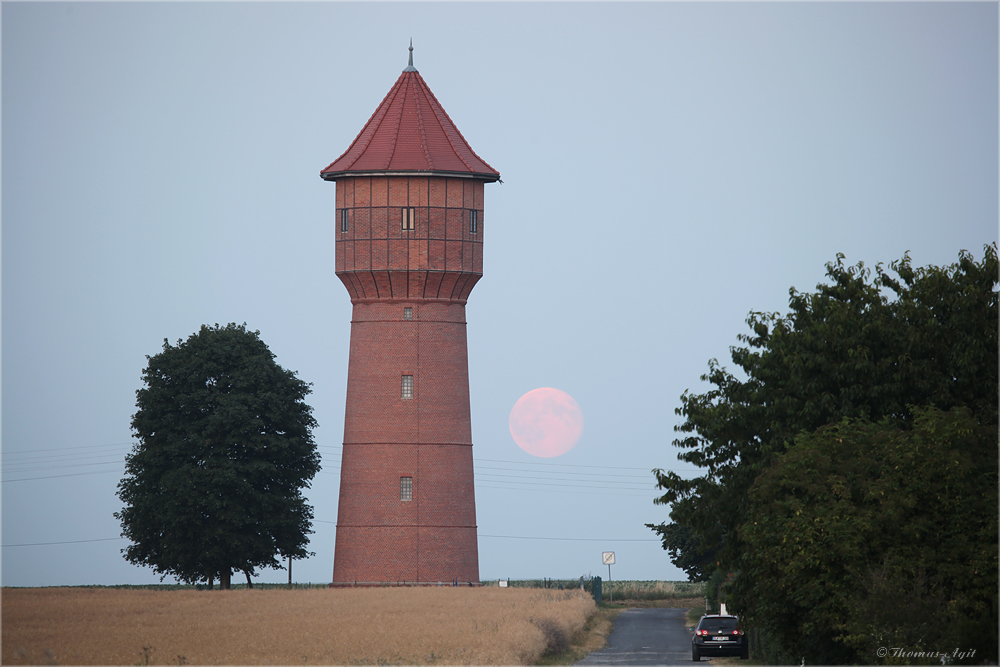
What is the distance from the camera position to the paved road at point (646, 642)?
36.2 m

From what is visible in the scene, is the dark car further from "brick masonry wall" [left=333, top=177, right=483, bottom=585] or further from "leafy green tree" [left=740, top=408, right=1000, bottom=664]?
"brick masonry wall" [left=333, top=177, right=483, bottom=585]

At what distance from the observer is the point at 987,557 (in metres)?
24.9

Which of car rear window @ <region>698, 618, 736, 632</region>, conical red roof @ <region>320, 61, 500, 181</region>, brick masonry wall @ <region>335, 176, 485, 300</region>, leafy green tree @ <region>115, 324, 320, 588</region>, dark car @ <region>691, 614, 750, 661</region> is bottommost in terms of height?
dark car @ <region>691, 614, 750, 661</region>

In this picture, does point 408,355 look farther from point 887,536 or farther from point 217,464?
point 887,536

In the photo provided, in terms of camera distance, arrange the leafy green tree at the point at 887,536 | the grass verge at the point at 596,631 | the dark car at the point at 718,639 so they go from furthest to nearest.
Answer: the dark car at the point at 718,639 → the grass verge at the point at 596,631 → the leafy green tree at the point at 887,536

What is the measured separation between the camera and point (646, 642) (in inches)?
1730

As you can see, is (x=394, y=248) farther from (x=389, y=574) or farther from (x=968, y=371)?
(x=968, y=371)

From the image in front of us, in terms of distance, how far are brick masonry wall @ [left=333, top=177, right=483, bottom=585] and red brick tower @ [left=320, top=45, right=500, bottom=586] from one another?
40 mm

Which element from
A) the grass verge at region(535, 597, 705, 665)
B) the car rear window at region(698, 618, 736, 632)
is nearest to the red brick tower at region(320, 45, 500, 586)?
the grass verge at region(535, 597, 705, 665)

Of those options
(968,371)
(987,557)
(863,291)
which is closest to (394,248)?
(863,291)

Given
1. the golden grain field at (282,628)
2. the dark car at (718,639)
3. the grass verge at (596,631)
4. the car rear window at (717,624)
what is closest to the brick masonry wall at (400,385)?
the golden grain field at (282,628)

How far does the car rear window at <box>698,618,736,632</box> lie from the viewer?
37.3 meters

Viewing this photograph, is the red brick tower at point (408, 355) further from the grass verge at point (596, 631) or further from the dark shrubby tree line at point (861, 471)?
the dark shrubby tree line at point (861, 471)

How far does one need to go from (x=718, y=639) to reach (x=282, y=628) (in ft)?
37.4
